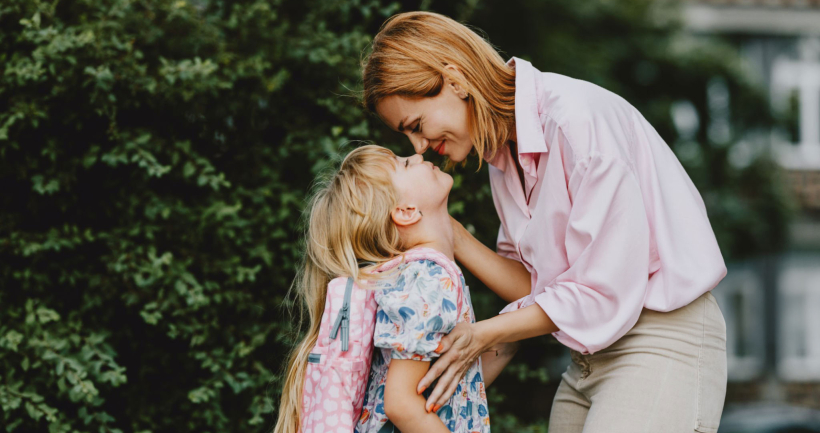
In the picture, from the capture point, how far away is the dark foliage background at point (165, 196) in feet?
8.64

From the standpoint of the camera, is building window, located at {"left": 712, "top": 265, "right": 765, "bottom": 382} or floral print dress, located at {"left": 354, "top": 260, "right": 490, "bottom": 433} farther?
building window, located at {"left": 712, "top": 265, "right": 765, "bottom": 382}

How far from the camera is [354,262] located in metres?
2.04

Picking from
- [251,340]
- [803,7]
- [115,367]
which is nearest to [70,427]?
[115,367]

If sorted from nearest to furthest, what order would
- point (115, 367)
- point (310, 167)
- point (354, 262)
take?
point (354, 262) < point (115, 367) < point (310, 167)

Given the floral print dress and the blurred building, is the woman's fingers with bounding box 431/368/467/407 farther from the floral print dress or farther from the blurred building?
the blurred building

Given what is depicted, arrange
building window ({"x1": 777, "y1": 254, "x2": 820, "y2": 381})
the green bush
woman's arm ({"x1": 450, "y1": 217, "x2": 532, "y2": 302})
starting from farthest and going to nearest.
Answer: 1. building window ({"x1": 777, "y1": 254, "x2": 820, "y2": 381})
2. the green bush
3. woman's arm ({"x1": 450, "y1": 217, "x2": 532, "y2": 302})

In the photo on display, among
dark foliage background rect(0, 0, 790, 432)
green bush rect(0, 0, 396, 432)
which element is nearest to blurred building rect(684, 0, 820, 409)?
dark foliage background rect(0, 0, 790, 432)

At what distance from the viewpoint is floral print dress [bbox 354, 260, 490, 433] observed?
1.83 metres

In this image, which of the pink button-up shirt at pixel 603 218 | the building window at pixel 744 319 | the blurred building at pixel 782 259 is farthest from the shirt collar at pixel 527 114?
the building window at pixel 744 319

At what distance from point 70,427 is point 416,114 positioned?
1.73 meters

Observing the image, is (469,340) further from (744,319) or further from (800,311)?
(800,311)

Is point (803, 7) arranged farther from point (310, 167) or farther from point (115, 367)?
point (115, 367)

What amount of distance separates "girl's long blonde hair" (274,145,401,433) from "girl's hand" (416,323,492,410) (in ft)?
1.05

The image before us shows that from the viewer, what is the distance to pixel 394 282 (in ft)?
6.35
